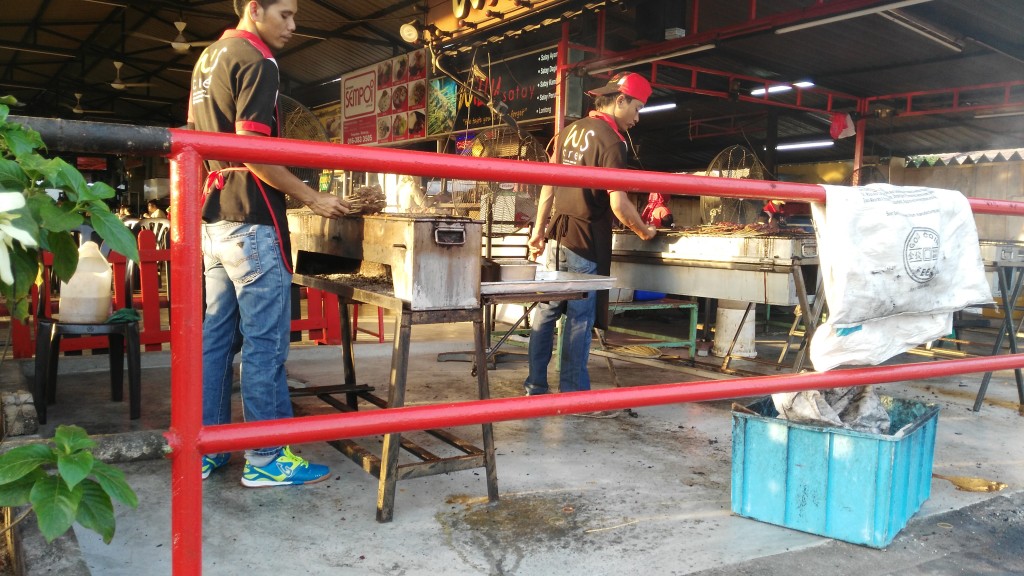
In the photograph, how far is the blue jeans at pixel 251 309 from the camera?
2.75 metres

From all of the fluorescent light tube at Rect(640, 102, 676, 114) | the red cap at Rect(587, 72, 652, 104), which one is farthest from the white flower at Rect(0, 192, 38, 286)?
the fluorescent light tube at Rect(640, 102, 676, 114)

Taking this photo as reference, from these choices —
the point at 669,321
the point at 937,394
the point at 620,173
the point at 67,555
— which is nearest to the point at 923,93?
the point at 669,321

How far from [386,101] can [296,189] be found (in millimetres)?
10897

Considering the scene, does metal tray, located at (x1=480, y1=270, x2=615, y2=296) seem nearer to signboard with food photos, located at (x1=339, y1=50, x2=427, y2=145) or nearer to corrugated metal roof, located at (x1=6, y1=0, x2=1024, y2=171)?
corrugated metal roof, located at (x1=6, y1=0, x2=1024, y2=171)

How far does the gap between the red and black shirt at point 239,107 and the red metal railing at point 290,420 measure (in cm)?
148

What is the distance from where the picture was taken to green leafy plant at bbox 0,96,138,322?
1036mm

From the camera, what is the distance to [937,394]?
5195 millimetres

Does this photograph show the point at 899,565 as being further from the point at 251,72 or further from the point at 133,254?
the point at 251,72

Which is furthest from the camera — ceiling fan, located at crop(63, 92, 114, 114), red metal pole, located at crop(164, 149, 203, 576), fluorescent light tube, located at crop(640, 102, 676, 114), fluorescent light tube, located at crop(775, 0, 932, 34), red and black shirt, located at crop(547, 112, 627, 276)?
ceiling fan, located at crop(63, 92, 114, 114)

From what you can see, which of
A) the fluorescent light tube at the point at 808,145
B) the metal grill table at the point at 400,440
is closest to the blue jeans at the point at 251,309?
the metal grill table at the point at 400,440

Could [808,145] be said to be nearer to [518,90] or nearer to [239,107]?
[518,90]

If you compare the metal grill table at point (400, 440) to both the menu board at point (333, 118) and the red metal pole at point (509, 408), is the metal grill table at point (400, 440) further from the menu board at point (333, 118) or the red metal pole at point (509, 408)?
the menu board at point (333, 118)

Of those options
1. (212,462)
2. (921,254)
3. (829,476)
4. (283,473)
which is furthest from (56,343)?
(921,254)

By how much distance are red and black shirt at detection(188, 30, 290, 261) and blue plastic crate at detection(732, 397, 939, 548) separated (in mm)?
1939
